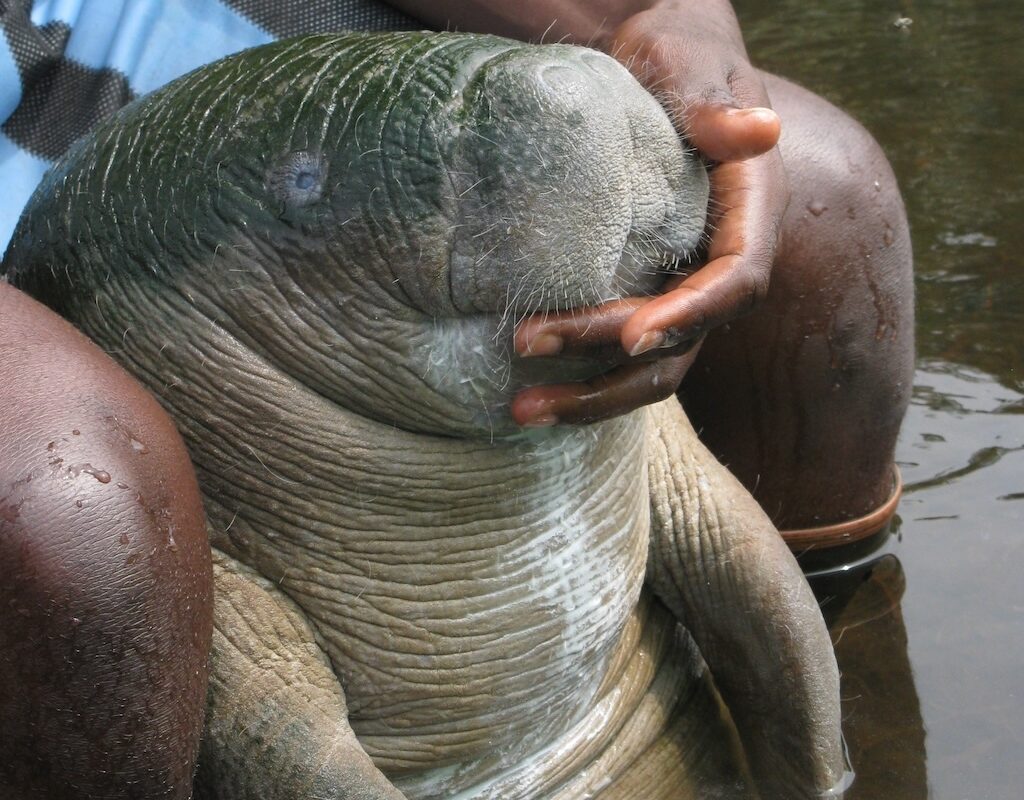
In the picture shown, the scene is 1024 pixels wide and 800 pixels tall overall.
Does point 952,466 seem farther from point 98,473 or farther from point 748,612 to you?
point 98,473

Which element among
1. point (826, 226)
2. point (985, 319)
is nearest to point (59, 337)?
point (826, 226)

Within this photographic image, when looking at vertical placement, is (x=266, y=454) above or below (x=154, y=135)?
below

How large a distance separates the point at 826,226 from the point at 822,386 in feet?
1.21

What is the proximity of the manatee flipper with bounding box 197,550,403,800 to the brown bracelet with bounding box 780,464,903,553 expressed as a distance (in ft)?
5.10

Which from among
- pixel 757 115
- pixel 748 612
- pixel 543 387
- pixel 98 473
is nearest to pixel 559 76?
pixel 757 115

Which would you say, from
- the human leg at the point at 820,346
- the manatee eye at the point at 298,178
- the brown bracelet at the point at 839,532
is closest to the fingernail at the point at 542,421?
the manatee eye at the point at 298,178

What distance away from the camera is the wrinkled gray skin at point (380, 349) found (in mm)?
2248

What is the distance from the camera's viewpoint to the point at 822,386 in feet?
11.2

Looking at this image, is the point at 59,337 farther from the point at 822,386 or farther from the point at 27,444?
the point at 822,386

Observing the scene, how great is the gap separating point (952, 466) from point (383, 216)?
2.35 meters

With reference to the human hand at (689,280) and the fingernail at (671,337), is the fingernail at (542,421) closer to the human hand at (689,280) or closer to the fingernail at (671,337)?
the human hand at (689,280)

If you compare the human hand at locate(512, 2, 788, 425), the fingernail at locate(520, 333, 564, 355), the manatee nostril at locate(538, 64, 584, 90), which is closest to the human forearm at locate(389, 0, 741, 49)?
the human hand at locate(512, 2, 788, 425)

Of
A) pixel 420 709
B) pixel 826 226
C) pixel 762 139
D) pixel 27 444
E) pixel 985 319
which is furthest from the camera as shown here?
pixel 985 319

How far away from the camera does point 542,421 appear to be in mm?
2354
